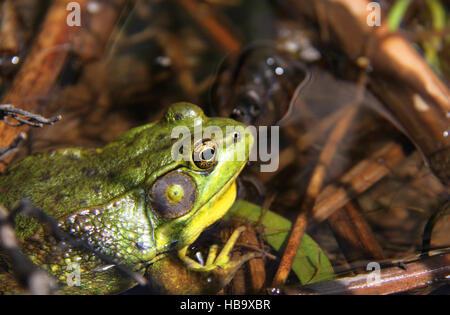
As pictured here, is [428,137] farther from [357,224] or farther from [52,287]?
[52,287]

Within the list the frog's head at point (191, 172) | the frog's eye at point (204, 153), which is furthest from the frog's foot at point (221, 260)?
the frog's eye at point (204, 153)

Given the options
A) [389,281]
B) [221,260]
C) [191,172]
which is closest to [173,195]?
[191,172]

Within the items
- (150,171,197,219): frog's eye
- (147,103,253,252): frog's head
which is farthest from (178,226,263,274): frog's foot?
(150,171,197,219): frog's eye

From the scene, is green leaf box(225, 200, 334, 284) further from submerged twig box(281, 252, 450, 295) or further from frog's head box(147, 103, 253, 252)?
frog's head box(147, 103, 253, 252)

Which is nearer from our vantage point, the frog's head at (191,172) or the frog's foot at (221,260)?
the frog's head at (191,172)

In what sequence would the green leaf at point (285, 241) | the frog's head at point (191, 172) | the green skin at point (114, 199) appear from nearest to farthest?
the green skin at point (114, 199)
the frog's head at point (191, 172)
the green leaf at point (285, 241)

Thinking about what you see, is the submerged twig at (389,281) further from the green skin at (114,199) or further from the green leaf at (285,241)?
the green skin at (114,199)

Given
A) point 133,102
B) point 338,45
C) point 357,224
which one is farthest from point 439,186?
point 133,102
